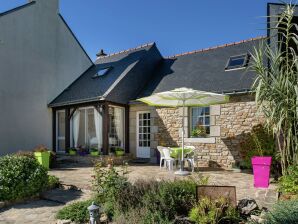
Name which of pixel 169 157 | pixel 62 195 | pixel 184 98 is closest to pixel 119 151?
pixel 169 157

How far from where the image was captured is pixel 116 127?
481 inches

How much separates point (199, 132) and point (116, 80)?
4105 mm

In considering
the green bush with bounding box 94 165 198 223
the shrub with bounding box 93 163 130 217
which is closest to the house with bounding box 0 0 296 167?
the green bush with bounding box 94 165 198 223

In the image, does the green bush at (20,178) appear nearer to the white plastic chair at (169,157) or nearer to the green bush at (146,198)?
the green bush at (146,198)

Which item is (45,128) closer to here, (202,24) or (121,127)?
(121,127)

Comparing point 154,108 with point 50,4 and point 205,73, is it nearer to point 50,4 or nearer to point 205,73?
point 205,73

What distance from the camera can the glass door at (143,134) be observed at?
472 inches

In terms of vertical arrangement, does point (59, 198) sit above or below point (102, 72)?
below

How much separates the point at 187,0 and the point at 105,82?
473 cm

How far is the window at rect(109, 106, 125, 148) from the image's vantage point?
39.4 ft

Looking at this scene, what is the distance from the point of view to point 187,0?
1053 cm

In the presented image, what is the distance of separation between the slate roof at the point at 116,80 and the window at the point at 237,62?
152 inches

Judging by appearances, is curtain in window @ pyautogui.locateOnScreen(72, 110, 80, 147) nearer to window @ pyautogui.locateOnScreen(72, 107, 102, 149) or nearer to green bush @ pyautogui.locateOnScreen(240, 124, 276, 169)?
window @ pyautogui.locateOnScreen(72, 107, 102, 149)

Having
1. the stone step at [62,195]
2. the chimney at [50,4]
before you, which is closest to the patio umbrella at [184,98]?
the stone step at [62,195]
